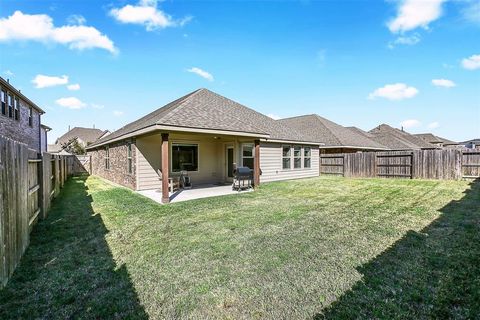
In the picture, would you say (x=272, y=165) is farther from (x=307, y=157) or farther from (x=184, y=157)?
(x=184, y=157)

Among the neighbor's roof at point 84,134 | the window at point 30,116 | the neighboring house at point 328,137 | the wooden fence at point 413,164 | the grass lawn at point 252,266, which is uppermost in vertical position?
the neighbor's roof at point 84,134

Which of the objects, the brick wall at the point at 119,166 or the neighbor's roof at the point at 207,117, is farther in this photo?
the brick wall at the point at 119,166

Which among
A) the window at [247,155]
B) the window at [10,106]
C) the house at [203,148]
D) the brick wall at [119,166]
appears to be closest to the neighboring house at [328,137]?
the house at [203,148]

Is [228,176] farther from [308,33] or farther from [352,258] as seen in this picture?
[352,258]

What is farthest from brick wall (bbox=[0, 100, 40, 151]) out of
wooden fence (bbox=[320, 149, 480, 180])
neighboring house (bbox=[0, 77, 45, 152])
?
wooden fence (bbox=[320, 149, 480, 180])

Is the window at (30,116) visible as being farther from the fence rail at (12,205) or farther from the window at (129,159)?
the fence rail at (12,205)

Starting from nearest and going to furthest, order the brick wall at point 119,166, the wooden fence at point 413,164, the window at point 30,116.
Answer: the brick wall at point 119,166 → the wooden fence at point 413,164 → the window at point 30,116

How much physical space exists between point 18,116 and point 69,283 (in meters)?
19.7

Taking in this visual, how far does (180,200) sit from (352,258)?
20.2 ft

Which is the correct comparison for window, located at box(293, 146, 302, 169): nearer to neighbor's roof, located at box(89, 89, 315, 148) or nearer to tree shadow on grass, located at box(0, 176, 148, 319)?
neighbor's roof, located at box(89, 89, 315, 148)

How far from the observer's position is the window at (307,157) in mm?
16109

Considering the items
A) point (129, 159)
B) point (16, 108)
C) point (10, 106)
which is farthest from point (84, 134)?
point (129, 159)

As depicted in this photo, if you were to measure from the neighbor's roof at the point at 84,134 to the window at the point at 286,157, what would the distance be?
141 ft

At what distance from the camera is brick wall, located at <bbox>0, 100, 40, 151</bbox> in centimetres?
1466
